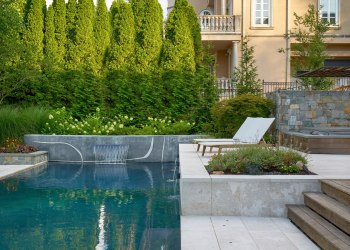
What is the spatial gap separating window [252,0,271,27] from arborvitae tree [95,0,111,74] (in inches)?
333

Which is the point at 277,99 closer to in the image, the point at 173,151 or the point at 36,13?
the point at 173,151

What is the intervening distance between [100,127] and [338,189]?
463 inches

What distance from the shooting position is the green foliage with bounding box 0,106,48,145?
1532 cm

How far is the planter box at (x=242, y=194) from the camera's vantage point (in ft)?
20.9

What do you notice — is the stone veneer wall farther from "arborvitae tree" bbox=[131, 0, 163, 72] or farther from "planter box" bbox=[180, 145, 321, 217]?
"arborvitae tree" bbox=[131, 0, 163, 72]

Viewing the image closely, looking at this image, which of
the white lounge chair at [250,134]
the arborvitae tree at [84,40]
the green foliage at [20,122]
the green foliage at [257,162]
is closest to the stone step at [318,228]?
the green foliage at [257,162]

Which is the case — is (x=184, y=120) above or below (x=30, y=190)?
above

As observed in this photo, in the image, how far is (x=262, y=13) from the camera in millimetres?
24375

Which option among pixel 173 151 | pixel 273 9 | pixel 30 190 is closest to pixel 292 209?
pixel 30 190

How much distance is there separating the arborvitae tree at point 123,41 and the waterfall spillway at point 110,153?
4.37 metres

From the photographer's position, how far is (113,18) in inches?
794

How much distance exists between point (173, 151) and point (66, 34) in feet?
23.0

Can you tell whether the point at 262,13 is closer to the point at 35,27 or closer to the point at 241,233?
the point at 35,27

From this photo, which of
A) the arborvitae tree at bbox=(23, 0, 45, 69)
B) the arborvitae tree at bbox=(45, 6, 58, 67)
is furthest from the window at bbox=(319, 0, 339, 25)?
the arborvitae tree at bbox=(23, 0, 45, 69)
